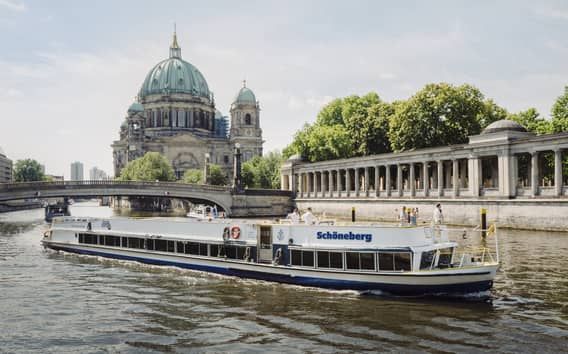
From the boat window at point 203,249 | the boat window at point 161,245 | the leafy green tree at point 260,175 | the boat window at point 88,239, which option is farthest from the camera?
the leafy green tree at point 260,175

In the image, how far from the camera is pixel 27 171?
171m

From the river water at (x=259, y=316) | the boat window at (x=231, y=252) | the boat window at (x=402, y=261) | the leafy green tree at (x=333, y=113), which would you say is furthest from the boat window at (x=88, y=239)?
the leafy green tree at (x=333, y=113)

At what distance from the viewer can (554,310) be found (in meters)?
19.7

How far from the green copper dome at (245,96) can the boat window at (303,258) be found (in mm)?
156321

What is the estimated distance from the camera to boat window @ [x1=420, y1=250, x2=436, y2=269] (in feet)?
73.4

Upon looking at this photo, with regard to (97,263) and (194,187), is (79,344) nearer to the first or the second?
(97,263)

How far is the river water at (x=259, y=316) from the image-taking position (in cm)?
1658

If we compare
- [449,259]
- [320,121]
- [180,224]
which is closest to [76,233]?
[180,224]

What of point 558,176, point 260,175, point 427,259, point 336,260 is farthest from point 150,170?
point 427,259

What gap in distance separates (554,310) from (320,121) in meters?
85.9

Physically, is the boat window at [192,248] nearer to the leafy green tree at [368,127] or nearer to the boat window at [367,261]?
the boat window at [367,261]

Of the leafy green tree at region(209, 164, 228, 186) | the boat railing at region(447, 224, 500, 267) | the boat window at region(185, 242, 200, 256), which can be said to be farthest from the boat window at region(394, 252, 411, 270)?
the leafy green tree at region(209, 164, 228, 186)

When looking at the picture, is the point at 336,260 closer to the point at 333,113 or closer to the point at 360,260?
the point at 360,260

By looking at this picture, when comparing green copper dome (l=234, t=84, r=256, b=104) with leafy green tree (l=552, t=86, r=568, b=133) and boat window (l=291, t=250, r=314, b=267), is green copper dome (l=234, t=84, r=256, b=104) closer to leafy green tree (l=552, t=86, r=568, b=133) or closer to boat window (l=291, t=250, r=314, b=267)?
leafy green tree (l=552, t=86, r=568, b=133)
